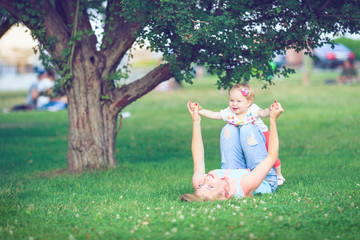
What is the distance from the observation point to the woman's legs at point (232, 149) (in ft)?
20.6

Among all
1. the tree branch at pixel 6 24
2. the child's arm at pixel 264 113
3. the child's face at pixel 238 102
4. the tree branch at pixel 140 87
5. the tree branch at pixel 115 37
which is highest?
the tree branch at pixel 6 24

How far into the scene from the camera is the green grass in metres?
4.81

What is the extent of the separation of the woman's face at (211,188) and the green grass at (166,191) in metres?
0.16

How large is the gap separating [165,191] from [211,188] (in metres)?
1.05

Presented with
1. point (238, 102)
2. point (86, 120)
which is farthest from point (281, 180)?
point (86, 120)

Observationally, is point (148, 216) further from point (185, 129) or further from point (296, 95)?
point (296, 95)

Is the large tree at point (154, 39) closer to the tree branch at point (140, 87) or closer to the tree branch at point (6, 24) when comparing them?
the tree branch at point (140, 87)

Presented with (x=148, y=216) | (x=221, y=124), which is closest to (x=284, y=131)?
(x=221, y=124)

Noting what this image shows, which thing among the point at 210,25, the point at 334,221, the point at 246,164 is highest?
the point at 210,25

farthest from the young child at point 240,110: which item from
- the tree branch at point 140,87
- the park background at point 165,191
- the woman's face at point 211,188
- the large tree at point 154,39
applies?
the tree branch at point 140,87

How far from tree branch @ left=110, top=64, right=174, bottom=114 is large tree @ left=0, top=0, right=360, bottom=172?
0.02 meters

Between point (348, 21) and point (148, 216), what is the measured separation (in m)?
3.97

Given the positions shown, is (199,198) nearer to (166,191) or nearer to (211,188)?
(211,188)

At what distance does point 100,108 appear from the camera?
26.4 feet
